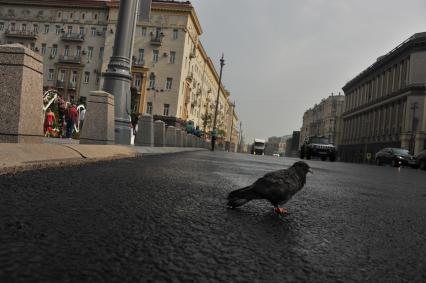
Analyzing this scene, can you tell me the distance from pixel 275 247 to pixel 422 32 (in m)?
67.9

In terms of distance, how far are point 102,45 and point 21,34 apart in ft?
42.0

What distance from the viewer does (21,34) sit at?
63.8 meters

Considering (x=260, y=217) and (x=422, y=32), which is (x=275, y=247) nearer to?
(x=260, y=217)

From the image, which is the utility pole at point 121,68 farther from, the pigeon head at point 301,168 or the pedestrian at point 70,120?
the pigeon head at point 301,168

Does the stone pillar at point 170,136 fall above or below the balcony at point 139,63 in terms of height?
below

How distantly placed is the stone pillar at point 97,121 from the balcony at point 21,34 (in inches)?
2411

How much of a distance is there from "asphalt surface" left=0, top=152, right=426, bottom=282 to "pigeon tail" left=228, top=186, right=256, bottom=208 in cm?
9

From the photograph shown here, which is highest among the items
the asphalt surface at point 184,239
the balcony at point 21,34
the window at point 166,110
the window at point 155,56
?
the balcony at point 21,34

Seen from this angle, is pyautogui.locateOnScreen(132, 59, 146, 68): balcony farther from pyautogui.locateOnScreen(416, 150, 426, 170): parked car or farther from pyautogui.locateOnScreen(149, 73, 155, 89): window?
pyautogui.locateOnScreen(416, 150, 426, 170): parked car

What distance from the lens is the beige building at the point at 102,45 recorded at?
195ft

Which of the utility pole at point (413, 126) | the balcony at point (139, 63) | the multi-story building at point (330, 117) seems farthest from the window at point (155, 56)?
the multi-story building at point (330, 117)

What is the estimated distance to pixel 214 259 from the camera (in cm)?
196

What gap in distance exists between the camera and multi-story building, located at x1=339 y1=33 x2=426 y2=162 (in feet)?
194

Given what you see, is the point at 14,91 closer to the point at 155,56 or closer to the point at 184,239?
the point at 184,239
